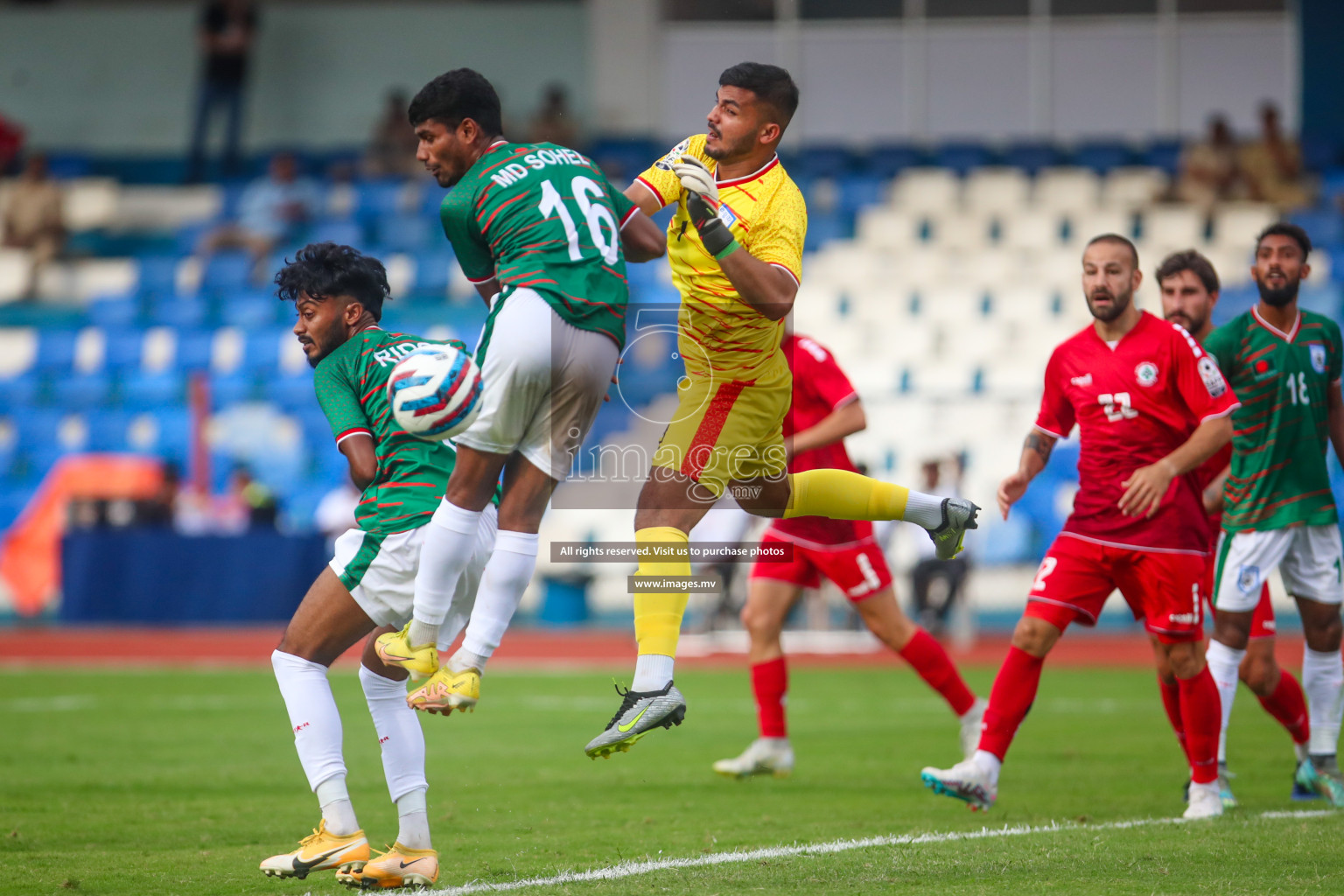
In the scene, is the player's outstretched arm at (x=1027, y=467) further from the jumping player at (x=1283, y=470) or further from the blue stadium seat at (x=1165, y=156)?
the blue stadium seat at (x=1165, y=156)

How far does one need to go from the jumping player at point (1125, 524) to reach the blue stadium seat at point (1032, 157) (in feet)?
50.5

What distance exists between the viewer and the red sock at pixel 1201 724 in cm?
635

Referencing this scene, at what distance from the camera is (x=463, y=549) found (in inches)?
195

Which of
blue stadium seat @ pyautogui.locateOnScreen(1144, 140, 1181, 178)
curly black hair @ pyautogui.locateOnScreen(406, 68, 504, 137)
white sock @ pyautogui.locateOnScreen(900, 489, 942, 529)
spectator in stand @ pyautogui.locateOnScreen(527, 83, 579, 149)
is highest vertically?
spectator in stand @ pyautogui.locateOnScreen(527, 83, 579, 149)

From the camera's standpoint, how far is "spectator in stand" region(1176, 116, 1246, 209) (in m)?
19.8

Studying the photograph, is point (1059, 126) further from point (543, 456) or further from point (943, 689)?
point (543, 456)

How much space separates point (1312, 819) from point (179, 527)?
13.4 m

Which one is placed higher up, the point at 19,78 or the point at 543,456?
the point at 19,78

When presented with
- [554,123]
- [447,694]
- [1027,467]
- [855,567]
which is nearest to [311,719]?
[447,694]

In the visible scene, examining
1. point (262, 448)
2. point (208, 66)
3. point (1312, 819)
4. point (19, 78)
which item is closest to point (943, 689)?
point (1312, 819)

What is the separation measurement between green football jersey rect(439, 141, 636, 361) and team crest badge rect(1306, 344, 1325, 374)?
3.60m

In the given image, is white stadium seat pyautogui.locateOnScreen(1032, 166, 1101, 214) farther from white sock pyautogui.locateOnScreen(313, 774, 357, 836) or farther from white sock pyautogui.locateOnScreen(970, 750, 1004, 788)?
white sock pyautogui.locateOnScreen(313, 774, 357, 836)

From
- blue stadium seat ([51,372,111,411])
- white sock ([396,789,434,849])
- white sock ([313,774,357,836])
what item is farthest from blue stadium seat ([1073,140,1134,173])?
white sock ([313,774,357,836])

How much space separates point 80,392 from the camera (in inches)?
777
